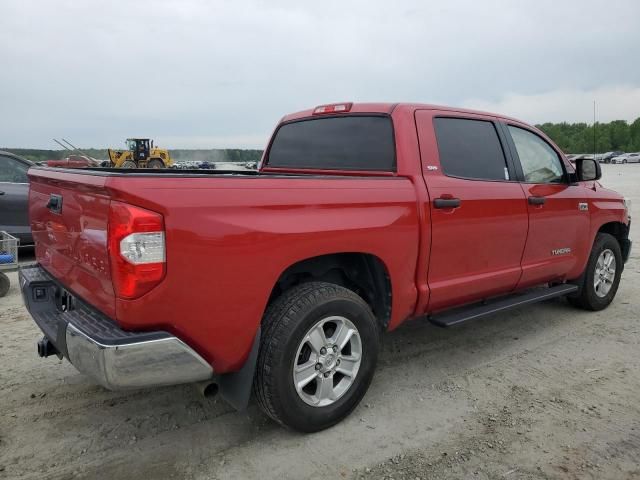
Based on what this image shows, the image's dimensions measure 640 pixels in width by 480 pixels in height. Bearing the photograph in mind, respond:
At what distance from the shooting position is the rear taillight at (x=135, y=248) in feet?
7.09

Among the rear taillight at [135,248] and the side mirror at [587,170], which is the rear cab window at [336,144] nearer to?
the rear taillight at [135,248]

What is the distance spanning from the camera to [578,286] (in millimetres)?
4973

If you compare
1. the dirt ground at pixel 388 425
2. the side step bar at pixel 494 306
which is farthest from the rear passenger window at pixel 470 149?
the dirt ground at pixel 388 425

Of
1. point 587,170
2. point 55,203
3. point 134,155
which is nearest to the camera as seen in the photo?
point 55,203

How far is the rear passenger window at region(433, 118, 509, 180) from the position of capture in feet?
11.9

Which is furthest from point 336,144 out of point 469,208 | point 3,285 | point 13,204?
point 13,204

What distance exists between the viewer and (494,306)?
155 inches

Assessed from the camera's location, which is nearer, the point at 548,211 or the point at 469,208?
the point at 469,208

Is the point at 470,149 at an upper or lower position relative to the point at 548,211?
upper

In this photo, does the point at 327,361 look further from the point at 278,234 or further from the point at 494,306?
the point at 494,306

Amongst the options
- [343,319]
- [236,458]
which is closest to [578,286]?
[343,319]

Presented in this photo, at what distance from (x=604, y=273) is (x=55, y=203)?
16.4 feet

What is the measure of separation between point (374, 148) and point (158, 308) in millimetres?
1940

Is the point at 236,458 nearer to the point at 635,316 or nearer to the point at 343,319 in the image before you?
the point at 343,319
